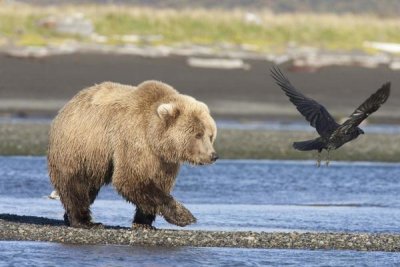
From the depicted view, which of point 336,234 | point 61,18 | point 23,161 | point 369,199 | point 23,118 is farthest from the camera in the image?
point 61,18

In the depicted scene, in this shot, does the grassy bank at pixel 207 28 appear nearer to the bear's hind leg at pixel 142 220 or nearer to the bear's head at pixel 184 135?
the bear's hind leg at pixel 142 220

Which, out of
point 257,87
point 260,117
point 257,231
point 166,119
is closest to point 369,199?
point 257,231

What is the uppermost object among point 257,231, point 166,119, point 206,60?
point 206,60

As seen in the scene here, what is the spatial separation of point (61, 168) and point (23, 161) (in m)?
7.11

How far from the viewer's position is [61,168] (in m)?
12.6

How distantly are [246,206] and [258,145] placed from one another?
7241 millimetres

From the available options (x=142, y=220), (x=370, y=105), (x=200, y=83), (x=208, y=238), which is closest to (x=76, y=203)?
(x=142, y=220)

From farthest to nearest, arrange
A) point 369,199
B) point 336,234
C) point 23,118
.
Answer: point 23,118
point 369,199
point 336,234

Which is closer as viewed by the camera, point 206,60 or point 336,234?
Result: point 336,234

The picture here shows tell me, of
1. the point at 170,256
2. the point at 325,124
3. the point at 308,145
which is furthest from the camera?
the point at 325,124

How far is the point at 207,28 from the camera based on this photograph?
4109 cm

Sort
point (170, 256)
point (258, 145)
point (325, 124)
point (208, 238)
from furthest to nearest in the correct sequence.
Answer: point (258, 145)
point (325, 124)
point (208, 238)
point (170, 256)

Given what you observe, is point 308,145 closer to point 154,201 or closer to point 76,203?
point 154,201

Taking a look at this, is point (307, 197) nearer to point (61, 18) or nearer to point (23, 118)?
point (23, 118)
